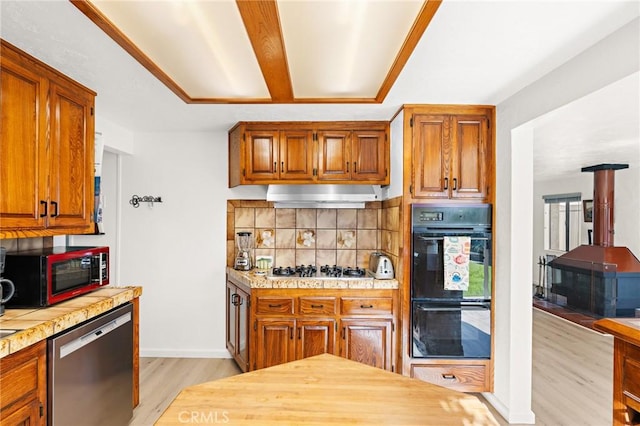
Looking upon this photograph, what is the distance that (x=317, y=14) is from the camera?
1.69 metres

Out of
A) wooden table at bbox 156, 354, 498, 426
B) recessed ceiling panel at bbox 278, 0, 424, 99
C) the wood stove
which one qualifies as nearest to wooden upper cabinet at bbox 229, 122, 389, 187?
recessed ceiling panel at bbox 278, 0, 424, 99

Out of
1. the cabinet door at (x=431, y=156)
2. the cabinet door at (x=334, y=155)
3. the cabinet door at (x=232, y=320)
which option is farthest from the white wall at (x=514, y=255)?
the cabinet door at (x=232, y=320)

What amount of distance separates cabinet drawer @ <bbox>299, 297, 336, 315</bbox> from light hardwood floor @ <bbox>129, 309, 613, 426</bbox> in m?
1.05

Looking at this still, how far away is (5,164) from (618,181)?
8.03 metres

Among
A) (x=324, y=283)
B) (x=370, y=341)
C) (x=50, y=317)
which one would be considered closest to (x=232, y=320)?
(x=324, y=283)

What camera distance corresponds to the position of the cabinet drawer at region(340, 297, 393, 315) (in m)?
3.07

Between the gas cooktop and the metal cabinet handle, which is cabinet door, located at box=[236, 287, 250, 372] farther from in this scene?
the metal cabinet handle

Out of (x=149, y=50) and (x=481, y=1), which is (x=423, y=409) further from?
(x=149, y=50)

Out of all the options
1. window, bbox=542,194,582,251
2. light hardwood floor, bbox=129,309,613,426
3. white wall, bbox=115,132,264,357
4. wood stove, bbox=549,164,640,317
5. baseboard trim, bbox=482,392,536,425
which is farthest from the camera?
window, bbox=542,194,582,251

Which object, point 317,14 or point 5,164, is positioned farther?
point 5,164

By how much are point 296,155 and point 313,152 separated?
16 centimetres

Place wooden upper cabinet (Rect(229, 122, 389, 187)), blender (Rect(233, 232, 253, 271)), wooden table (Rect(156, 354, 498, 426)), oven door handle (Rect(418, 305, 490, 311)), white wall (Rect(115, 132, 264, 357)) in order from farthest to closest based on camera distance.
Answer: white wall (Rect(115, 132, 264, 357)) < blender (Rect(233, 232, 253, 271)) < wooden upper cabinet (Rect(229, 122, 389, 187)) < oven door handle (Rect(418, 305, 490, 311)) < wooden table (Rect(156, 354, 498, 426))

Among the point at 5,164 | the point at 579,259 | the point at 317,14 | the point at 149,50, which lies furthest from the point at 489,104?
the point at 579,259

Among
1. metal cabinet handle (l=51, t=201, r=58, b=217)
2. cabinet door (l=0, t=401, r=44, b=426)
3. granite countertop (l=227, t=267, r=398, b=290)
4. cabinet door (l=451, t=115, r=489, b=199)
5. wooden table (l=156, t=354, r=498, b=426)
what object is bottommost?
cabinet door (l=0, t=401, r=44, b=426)
